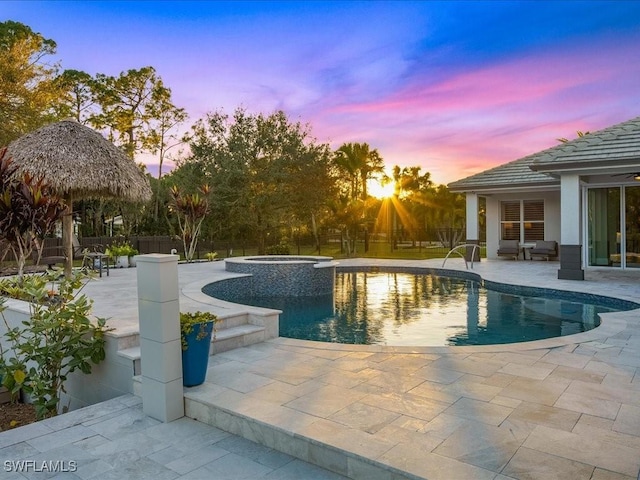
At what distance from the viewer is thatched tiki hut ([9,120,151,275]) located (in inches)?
403

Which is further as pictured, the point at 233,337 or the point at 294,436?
the point at 233,337

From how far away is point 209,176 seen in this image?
23.0 meters

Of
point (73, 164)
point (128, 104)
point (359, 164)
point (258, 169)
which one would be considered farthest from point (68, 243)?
point (359, 164)

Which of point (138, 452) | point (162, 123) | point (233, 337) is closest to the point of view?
point (138, 452)

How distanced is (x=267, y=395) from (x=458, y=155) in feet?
65.1

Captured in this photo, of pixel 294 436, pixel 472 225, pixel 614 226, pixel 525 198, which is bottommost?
pixel 294 436

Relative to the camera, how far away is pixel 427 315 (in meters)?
8.49

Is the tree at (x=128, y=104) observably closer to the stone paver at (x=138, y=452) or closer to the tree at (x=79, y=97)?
the tree at (x=79, y=97)

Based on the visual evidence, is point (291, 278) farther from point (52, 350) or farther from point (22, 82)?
point (22, 82)

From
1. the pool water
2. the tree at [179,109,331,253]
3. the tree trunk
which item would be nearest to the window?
the pool water

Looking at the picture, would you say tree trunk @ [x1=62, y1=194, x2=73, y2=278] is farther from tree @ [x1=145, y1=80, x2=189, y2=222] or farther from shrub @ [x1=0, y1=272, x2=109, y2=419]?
tree @ [x1=145, y1=80, x2=189, y2=222]

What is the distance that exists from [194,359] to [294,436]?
51.9 inches

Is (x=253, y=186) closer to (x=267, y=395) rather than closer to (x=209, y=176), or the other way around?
(x=209, y=176)

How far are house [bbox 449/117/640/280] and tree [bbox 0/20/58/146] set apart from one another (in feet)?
59.8
